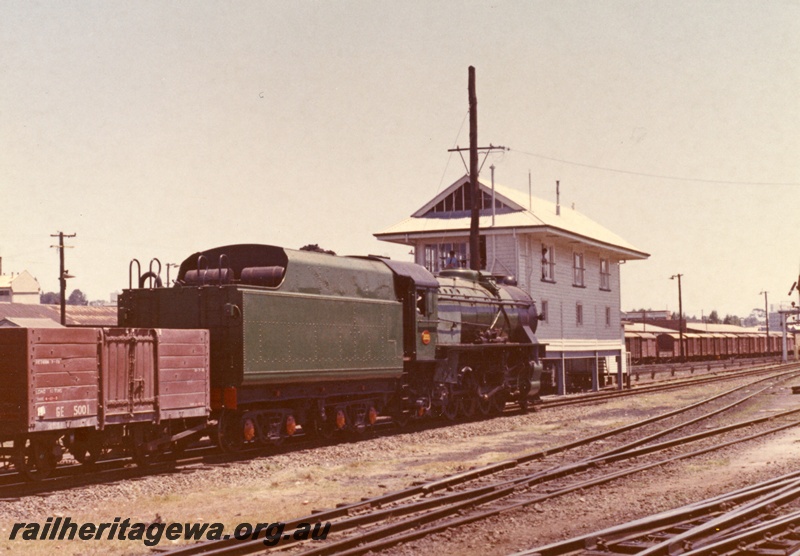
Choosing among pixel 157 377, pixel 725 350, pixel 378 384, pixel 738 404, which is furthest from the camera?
pixel 725 350

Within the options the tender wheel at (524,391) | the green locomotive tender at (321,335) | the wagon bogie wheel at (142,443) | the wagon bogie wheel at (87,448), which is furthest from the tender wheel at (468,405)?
the wagon bogie wheel at (87,448)

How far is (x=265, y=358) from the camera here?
15.7 metres

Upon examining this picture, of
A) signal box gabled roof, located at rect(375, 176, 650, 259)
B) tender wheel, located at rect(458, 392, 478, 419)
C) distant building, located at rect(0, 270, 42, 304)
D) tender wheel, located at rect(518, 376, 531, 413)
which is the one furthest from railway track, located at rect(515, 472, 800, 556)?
distant building, located at rect(0, 270, 42, 304)

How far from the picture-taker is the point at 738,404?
27016 millimetres

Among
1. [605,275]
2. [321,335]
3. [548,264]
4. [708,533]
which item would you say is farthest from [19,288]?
[708,533]

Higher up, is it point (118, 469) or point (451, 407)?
point (451, 407)

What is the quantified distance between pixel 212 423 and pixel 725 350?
77.6m

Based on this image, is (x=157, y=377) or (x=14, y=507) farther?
(x=157, y=377)

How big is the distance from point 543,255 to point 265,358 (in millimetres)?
21674

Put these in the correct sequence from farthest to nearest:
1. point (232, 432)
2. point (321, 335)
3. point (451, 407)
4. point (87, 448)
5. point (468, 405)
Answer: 1. point (468, 405)
2. point (451, 407)
3. point (321, 335)
4. point (232, 432)
5. point (87, 448)

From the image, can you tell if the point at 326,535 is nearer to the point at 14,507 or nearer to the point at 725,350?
the point at 14,507

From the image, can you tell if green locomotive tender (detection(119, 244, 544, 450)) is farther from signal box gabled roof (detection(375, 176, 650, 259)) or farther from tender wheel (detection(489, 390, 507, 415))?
signal box gabled roof (detection(375, 176, 650, 259))

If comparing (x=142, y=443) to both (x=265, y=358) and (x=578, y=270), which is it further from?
(x=578, y=270)

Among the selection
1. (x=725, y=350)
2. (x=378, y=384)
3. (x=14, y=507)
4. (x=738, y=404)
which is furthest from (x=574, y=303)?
(x=725, y=350)
